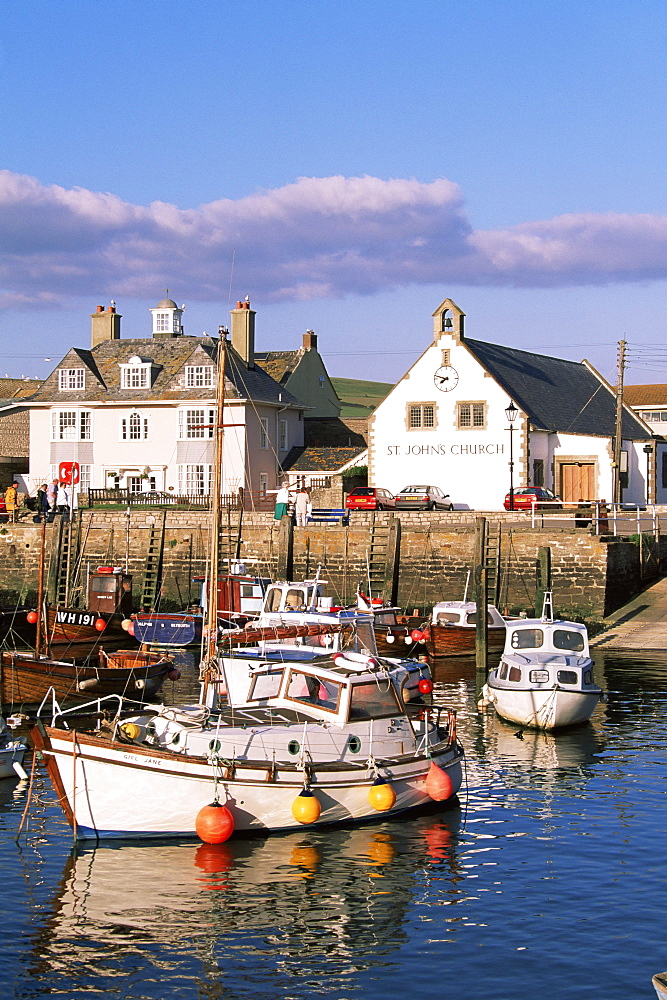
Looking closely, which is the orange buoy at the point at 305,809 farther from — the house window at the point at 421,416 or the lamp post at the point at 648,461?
the lamp post at the point at 648,461

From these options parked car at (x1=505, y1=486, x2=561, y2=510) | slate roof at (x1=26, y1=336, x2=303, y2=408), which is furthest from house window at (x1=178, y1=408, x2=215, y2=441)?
parked car at (x1=505, y1=486, x2=561, y2=510)

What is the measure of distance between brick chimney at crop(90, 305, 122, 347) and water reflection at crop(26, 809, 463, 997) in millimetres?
55106

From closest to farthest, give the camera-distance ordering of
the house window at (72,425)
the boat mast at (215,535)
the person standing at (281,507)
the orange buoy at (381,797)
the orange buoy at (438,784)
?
1. the orange buoy at (381,797)
2. the orange buoy at (438,784)
3. the boat mast at (215,535)
4. the person standing at (281,507)
5. the house window at (72,425)

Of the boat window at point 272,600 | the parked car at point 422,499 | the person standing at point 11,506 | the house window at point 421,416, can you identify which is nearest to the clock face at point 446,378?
the house window at point 421,416

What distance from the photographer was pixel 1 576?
51.6 m

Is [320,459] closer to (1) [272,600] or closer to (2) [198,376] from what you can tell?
(2) [198,376]

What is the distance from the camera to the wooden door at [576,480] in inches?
2286

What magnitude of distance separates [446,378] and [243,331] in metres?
14.4

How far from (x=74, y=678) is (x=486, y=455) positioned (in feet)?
105

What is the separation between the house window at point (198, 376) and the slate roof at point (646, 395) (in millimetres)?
39664

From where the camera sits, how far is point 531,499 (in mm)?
50469

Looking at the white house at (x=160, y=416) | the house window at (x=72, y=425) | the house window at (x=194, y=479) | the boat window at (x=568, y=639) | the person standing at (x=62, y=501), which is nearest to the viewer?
the boat window at (x=568, y=639)

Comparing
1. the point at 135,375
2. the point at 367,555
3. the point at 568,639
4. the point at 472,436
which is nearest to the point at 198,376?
the point at 135,375

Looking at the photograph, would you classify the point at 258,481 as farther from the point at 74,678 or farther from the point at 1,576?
the point at 74,678
